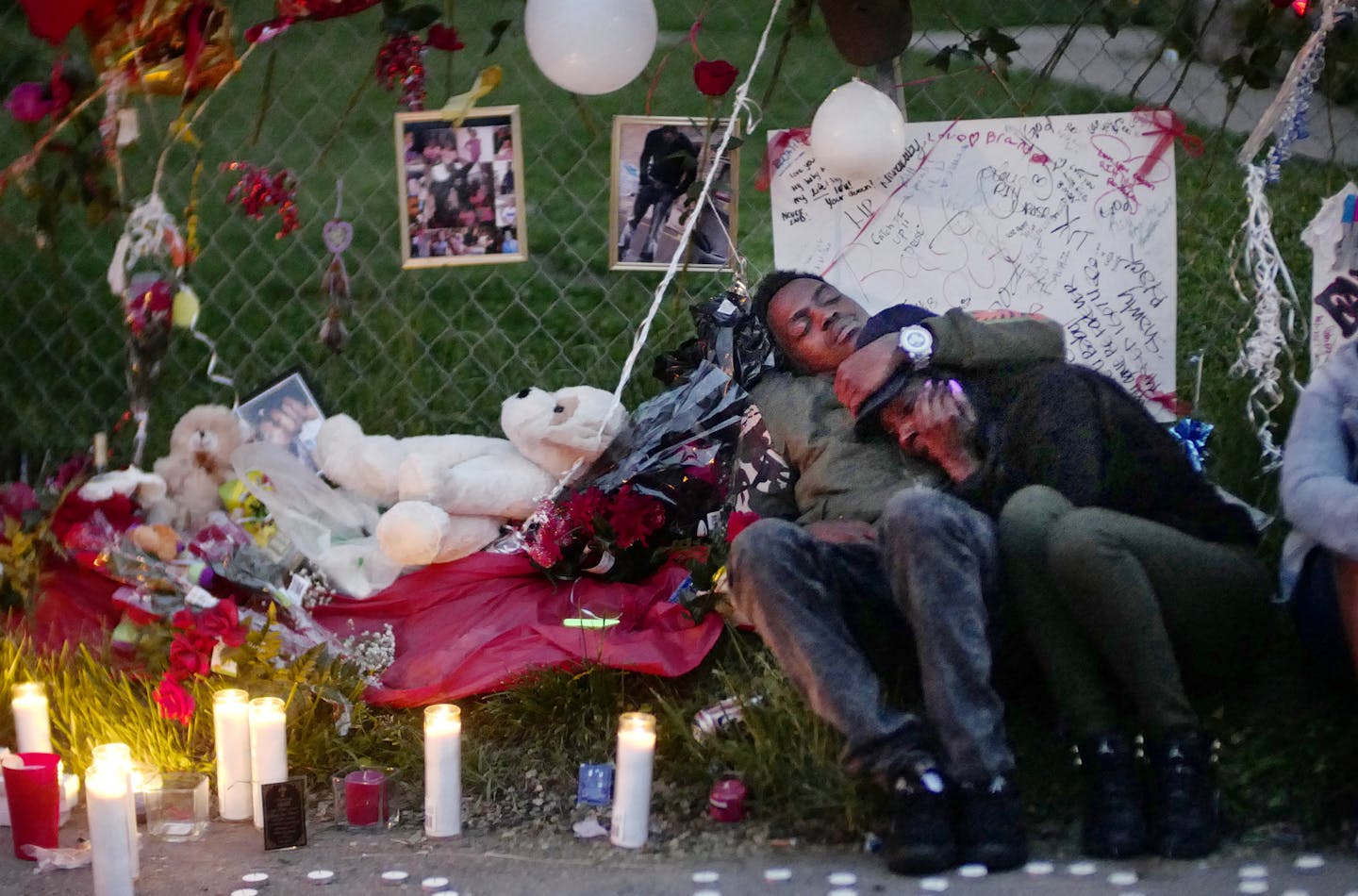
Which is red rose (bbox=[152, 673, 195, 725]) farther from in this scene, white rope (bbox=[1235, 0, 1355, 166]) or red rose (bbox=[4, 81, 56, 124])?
white rope (bbox=[1235, 0, 1355, 166])

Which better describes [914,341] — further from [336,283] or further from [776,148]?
[336,283]

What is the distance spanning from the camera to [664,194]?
131 inches

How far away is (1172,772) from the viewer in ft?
7.34

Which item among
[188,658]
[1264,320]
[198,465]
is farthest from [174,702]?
[1264,320]

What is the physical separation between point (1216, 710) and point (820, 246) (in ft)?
4.39

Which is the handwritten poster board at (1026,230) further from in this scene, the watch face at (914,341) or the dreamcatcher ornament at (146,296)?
the dreamcatcher ornament at (146,296)

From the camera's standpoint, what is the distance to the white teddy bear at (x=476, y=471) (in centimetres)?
298

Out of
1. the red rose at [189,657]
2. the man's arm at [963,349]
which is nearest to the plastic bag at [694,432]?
the man's arm at [963,349]

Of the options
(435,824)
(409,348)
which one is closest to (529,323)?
(409,348)

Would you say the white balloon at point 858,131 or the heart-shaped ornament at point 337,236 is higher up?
the white balloon at point 858,131

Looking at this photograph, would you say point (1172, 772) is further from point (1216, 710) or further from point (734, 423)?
point (734, 423)

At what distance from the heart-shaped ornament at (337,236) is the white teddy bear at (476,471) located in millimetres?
640

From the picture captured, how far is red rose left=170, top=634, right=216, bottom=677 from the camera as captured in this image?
2.74 meters

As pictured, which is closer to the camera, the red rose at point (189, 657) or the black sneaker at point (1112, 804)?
the black sneaker at point (1112, 804)
